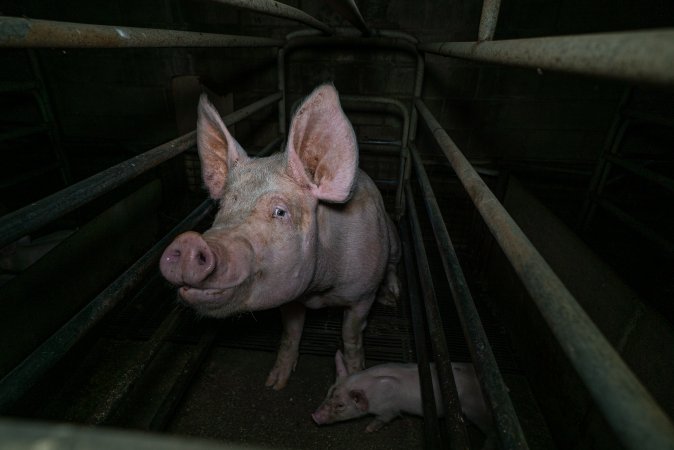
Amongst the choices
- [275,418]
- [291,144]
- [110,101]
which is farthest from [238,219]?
[110,101]

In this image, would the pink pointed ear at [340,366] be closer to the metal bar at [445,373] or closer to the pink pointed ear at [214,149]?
the metal bar at [445,373]

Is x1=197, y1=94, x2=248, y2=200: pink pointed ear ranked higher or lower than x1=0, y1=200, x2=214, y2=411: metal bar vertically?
higher

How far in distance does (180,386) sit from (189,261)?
1433 millimetres

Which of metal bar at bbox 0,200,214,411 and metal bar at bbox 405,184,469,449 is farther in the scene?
metal bar at bbox 405,184,469,449

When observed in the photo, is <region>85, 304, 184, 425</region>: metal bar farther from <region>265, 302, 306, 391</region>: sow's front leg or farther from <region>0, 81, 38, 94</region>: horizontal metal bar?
<region>0, 81, 38, 94</region>: horizontal metal bar

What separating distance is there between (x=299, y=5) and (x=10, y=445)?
16.1 feet

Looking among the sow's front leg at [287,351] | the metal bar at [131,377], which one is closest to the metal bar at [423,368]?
the sow's front leg at [287,351]

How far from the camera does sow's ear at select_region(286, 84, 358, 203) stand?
1592mm

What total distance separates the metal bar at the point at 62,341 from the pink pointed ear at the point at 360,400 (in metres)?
1.44

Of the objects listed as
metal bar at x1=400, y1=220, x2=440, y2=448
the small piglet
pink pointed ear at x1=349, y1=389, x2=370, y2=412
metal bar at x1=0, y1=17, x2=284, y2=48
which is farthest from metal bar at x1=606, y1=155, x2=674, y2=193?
metal bar at x1=0, y1=17, x2=284, y2=48

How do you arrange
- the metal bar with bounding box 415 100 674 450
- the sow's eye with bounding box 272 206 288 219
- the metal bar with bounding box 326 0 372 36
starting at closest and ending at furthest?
the metal bar with bounding box 415 100 674 450 → the sow's eye with bounding box 272 206 288 219 → the metal bar with bounding box 326 0 372 36

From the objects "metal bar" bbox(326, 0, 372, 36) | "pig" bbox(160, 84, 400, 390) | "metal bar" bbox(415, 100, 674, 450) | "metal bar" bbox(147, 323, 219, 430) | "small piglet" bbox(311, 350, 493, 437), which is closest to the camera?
"metal bar" bbox(415, 100, 674, 450)

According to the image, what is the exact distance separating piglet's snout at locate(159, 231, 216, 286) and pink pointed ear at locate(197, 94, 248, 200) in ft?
2.23

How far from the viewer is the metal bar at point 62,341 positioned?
3.14 ft
